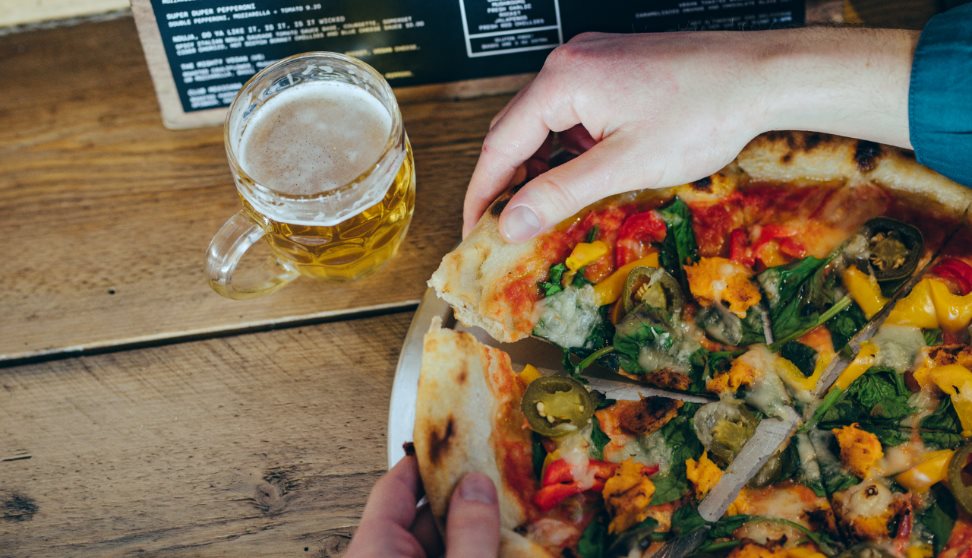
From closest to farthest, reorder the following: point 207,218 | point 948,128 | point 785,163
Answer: point 948,128 → point 785,163 → point 207,218

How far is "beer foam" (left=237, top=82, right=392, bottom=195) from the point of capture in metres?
1.98

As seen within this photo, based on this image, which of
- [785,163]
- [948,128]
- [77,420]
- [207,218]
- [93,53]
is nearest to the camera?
[948,128]

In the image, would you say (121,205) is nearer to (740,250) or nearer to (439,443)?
(439,443)

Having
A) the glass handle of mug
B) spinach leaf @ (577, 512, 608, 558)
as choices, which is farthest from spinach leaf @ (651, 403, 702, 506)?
the glass handle of mug

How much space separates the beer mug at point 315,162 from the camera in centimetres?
193

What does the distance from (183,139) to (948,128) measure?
1904 millimetres

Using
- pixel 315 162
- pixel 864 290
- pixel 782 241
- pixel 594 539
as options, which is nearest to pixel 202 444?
pixel 315 162

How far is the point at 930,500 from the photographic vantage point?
76.1 inches

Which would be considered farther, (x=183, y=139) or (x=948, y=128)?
(x=183, y=139)

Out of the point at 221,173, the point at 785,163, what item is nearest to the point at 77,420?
the point at 221,173

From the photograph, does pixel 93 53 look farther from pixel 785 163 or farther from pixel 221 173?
pixel 785 163

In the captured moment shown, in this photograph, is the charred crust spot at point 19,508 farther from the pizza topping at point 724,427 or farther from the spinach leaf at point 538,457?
the pizza topping at point 724,427

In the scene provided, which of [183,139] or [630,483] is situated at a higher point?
[183,139]

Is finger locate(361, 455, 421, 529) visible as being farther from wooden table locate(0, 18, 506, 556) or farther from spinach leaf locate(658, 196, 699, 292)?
spinach leaf locate(658, 196, 699, 292)
